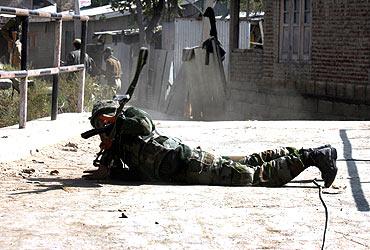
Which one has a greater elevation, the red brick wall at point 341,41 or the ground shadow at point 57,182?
the red brick wall at point 341,41

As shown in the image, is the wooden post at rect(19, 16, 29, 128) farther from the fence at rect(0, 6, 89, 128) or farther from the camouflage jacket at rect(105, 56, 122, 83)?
the camouflage jacket at rect(105, 56, 122, 83)

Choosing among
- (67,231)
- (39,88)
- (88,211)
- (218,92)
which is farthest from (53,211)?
(218,92)

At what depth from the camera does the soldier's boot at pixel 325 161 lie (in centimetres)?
784

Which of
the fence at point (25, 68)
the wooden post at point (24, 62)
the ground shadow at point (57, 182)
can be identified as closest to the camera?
the ground shadow at point (57, 182)

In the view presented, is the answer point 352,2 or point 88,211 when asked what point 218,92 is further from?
point 88,211

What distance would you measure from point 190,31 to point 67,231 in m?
20.6

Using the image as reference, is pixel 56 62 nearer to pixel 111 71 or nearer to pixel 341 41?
pixel 341 41

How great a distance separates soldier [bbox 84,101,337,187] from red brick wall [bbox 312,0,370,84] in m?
9.38

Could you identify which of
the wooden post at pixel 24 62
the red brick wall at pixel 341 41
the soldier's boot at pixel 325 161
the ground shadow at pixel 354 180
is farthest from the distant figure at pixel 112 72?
the soldier's boot at pixel 325 161

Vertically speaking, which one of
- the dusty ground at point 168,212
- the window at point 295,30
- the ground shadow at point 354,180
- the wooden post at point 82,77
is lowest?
the dusty ground at point 168,212

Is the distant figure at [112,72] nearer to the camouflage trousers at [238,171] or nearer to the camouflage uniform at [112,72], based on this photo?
the camouflage uniform at [112,72]

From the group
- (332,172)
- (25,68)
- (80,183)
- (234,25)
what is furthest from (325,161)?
(234,25)

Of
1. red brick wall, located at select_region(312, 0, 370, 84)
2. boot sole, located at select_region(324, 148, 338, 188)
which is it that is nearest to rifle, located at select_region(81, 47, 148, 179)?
boot sole, located at select_region(324, 148, 338, 188)

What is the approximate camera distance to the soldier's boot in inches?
309
